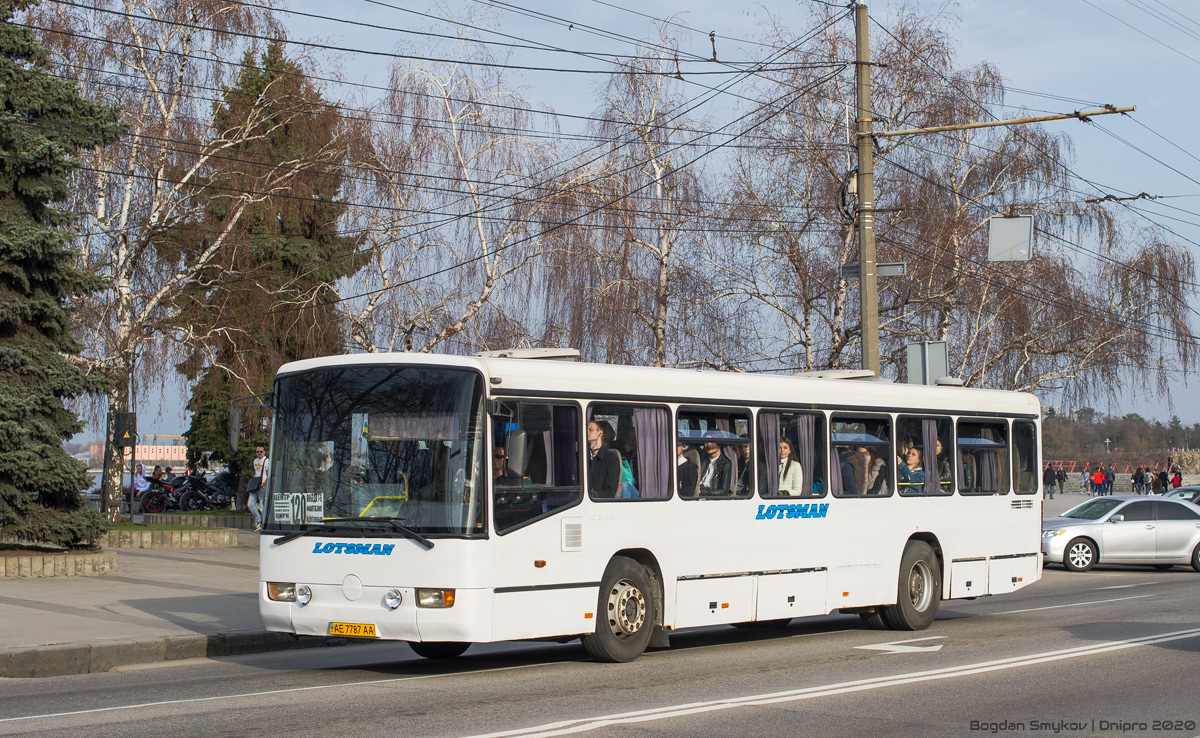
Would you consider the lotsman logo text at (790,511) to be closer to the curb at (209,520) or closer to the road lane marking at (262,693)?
the road lane marking at (262,693)

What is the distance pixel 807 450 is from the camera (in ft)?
45.4

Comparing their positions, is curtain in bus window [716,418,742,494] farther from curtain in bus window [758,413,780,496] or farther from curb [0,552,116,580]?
curb [0,552,116,580]

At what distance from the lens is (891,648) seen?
1286cm

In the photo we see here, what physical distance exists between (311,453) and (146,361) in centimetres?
1793

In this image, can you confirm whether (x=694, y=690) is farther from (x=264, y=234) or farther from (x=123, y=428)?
(x=264, y=234)

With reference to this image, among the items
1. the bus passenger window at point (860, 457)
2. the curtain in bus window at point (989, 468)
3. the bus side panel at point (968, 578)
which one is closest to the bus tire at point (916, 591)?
the bus side panel at point (968, 578)

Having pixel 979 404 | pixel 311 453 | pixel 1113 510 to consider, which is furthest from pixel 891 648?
pixel 1113 510

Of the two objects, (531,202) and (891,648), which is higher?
(531,202)

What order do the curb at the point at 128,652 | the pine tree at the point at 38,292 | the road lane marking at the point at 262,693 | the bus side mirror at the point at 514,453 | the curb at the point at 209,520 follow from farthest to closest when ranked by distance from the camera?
1. the curb at the point at 209,520
2. the pine tree at the point at 38,292
3. the curb at the point at 128,652
4. the bus side mirror at the point at 514,453
5. the road lane marking at the point at 262,693

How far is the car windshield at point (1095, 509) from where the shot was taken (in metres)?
25.0

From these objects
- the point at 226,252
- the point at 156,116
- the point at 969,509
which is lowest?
the point at 969,509

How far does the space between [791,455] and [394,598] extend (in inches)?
195

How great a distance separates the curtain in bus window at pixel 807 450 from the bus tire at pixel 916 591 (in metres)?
1.85

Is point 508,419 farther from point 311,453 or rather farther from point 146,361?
point 146,361
